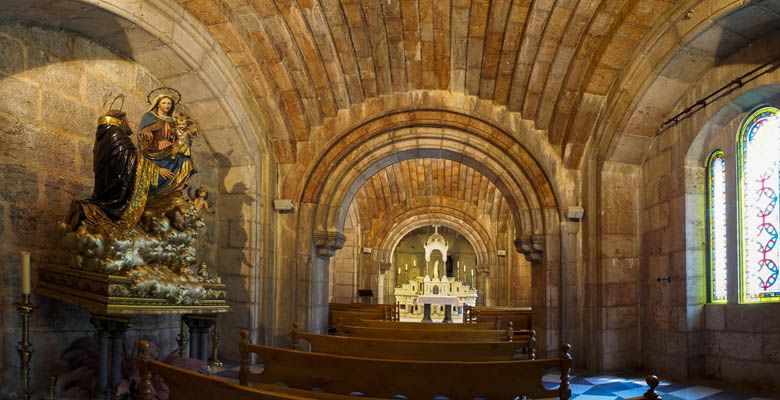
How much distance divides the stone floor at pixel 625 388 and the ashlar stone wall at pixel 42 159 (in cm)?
171

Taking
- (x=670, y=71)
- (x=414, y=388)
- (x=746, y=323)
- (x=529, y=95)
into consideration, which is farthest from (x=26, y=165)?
(x=746, y=323)

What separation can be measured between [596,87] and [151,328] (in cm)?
597

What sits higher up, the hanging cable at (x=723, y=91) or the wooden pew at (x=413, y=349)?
the hanging cable at (x=723, y=91)

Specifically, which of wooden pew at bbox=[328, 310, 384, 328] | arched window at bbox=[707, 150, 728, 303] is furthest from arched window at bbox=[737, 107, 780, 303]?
wooden pew at bbox=[328, 310, 384, 328]

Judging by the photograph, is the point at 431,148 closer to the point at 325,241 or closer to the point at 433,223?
the point at 325,241

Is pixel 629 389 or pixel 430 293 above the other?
pixel 430 293

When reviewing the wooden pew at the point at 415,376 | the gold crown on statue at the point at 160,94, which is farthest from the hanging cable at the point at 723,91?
the gold crown on statue at the point at 160,94

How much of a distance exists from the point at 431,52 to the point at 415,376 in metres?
5.65

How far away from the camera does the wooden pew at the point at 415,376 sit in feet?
11.8

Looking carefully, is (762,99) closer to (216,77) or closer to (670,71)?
(670,71)

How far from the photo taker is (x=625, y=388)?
6.79m

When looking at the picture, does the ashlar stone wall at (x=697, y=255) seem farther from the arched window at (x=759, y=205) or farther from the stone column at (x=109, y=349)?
the stone column at (x=109, y=349)

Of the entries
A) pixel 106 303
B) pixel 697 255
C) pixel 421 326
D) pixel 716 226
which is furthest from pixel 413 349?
pixel 716 226

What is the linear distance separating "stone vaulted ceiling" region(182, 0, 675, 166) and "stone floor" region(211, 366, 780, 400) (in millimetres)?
2861
